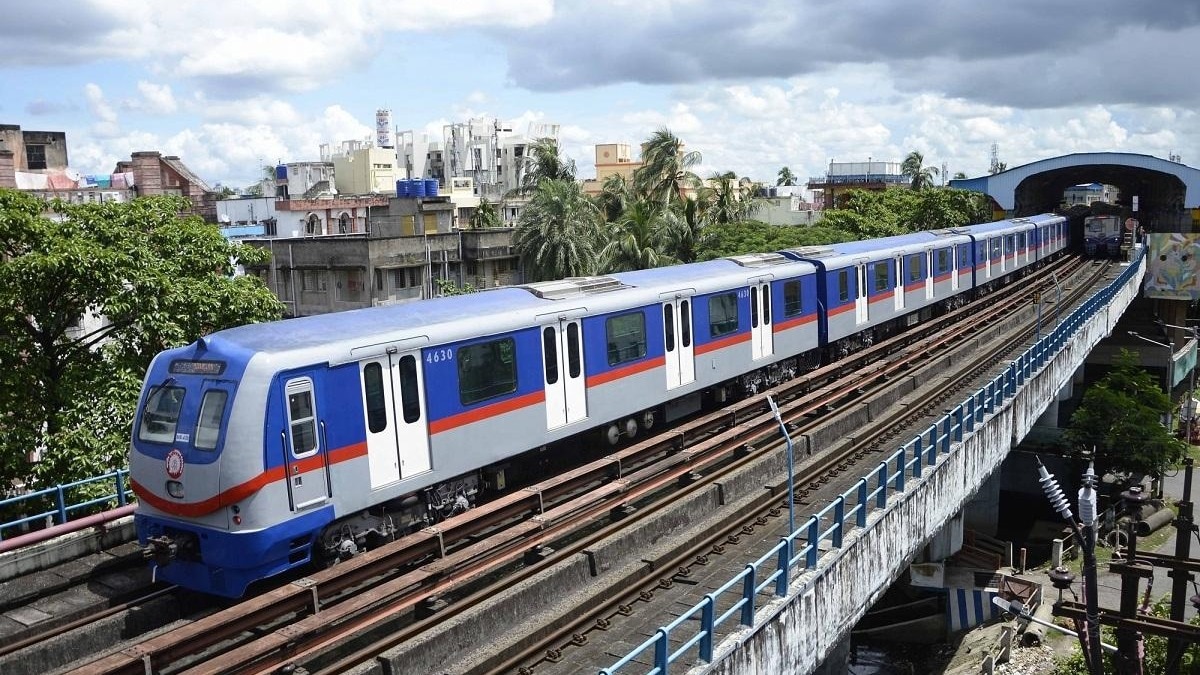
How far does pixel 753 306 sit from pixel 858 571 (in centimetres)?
710

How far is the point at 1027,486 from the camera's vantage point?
32375mm

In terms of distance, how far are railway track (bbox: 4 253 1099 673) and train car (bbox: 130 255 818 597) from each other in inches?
23.2

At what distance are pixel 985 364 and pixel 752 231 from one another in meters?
17.3

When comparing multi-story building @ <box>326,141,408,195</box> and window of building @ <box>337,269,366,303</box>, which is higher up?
multi-story building @ <box>326,141,408,195</box>

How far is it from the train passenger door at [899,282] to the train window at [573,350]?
13884 mm

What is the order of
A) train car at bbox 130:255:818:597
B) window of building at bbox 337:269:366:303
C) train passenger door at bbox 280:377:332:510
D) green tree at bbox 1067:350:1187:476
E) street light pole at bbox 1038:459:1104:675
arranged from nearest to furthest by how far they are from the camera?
street light pole at bbox 1038:459:1104:675
train car at bbox 130:255:818:597
train passenger door at bbox 280:377:332:510
green tree at bbox 1067:350:1187:476
window of building at bbox 337:269:366:303

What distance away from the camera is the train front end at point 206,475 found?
31.0ft

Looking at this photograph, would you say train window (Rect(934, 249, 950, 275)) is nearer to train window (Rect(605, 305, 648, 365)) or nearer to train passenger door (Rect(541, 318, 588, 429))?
train window (Rect(605, 305, 648, 365))

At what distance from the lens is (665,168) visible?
45656 mm

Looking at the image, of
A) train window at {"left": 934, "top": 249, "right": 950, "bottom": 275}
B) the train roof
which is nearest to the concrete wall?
the train roof

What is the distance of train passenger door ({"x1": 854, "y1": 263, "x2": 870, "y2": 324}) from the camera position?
2286 cm

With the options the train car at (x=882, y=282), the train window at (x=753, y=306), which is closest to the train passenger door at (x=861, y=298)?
the train car at (x=882, y=282)

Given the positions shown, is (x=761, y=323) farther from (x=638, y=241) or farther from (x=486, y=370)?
(x=638, y=241)

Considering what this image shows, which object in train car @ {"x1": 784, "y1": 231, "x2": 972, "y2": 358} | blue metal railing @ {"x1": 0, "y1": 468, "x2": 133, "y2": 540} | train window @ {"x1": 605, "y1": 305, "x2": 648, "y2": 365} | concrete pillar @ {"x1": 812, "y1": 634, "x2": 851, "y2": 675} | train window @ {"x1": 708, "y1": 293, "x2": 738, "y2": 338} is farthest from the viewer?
train car @ {"x1": 784, "y1": 231, "x2": 972, "y2": 358}
